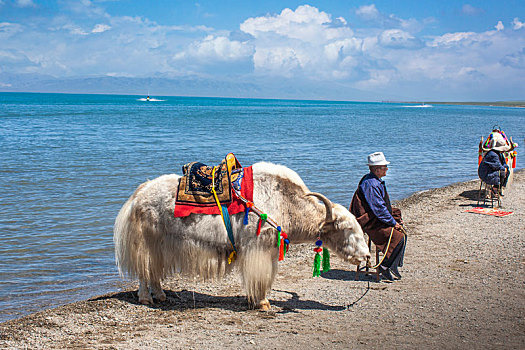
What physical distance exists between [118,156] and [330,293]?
48.9 feet

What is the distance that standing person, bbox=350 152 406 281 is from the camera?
570 centimetres

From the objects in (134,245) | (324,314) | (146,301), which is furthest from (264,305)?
(134,245)

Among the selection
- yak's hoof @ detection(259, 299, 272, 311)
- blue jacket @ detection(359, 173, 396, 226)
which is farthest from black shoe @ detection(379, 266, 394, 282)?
yak's hoof @ detection(259, 299, 272, 311)

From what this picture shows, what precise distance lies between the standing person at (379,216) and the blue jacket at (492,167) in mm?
5383

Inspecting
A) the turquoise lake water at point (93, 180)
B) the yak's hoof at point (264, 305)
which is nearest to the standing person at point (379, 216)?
the yak's hoof at point (264, 305)

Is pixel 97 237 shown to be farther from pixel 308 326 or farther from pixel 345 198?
pixel 345 198

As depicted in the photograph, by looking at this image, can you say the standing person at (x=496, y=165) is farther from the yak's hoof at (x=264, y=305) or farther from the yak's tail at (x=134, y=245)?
the yak's tail at (x=134, y=245)

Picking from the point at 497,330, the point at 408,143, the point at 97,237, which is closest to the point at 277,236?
the point at 497,330

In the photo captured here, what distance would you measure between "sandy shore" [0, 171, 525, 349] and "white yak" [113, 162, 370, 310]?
0.38 metres

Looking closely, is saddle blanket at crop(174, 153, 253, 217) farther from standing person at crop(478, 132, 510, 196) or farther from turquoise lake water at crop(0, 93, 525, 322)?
standing person at crop(478, 132, 510, 196)

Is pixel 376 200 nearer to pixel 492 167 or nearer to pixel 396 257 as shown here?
pixel 396 257

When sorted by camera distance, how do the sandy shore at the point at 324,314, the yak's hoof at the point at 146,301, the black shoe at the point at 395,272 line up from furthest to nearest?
the black shoe at the point at 395,272 → the yak's hoof at the point at 146,301 → the sandy shore at the point at 324,314

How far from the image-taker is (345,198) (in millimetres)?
11875

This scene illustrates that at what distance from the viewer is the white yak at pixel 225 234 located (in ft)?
15.8
